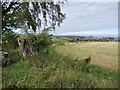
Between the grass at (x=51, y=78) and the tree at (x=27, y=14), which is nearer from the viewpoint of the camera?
the grass at (x=51, y=78)

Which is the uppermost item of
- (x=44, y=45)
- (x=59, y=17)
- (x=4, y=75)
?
(x=59, y=17)

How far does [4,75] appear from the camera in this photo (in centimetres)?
1422

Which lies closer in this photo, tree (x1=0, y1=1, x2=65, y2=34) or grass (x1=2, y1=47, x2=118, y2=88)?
grass (x1=2, y1=47, x2=118, y2=88)

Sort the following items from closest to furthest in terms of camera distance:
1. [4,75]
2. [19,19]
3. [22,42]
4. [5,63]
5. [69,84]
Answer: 1. [69,84]
2. [4,75]
3. [5,63]
4. [19,19]
5. [22,42]

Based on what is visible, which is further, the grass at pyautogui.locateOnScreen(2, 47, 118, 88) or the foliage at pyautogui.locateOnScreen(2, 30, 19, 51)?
the foliage at pyautogui.locateOnScreen(2, 30, 19, 51)

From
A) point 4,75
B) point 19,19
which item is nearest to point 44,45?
point 19,19

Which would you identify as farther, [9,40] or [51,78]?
[9,40]

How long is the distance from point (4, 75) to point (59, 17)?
305 inches

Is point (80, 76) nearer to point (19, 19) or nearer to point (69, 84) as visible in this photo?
point (69, 84)

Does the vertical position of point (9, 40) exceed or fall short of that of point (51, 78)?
it falls short

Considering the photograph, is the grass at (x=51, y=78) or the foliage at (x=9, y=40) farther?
the foliage at (x=9, y=40)

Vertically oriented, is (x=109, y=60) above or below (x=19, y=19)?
below

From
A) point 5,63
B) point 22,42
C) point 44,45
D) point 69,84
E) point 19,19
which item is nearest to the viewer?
point 69,84

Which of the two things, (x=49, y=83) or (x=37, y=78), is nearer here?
(x=49, y=83)
